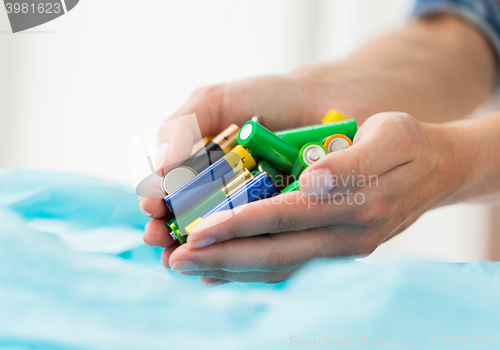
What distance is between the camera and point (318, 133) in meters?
0.99

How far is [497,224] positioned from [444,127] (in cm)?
160

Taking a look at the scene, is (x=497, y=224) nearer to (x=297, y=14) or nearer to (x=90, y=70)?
(x=297, y=14)

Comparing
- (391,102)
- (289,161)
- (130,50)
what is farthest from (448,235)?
(130,50)

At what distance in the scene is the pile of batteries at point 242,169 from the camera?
0.80 metres

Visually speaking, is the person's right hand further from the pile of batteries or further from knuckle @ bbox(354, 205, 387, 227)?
knuckle @ bbox(354, 205, 387, 227)

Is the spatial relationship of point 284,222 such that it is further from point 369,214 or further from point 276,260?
point 369,214

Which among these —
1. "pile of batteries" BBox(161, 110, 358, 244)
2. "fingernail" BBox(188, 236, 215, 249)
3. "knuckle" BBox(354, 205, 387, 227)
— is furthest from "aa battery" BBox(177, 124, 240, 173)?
"knuckle" BBox(354, 205, 387, 227)

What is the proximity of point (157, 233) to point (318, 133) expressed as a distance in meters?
0.45

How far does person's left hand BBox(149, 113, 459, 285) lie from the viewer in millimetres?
713

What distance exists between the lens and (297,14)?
2.61m

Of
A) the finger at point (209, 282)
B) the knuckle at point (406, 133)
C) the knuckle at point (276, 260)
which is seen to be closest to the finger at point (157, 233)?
the finger at point (209, 282)

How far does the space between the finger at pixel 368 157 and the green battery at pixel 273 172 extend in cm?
20

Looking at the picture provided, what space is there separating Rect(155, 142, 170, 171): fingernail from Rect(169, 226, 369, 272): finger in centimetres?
26

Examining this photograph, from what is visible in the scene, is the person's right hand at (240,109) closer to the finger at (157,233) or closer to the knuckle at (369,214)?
the finger at (157,233)
